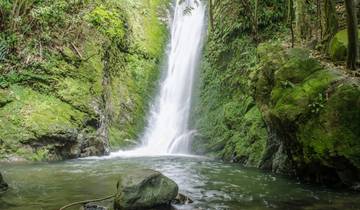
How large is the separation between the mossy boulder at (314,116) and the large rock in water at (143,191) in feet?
8.71

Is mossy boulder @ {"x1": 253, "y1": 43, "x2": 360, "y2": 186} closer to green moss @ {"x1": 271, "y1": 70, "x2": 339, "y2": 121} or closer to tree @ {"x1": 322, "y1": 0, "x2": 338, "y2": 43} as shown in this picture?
green moss @ {"x1": 271, "y1": 70, "x2": 339, "y2": 121}

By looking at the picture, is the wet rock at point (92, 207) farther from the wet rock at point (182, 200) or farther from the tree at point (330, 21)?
the tree at point (330, 21)

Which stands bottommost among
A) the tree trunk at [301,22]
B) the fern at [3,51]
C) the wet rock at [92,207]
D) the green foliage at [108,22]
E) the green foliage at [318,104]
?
the wet rock at [92,207]

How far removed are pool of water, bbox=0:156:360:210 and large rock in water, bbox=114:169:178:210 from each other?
0.31 meters

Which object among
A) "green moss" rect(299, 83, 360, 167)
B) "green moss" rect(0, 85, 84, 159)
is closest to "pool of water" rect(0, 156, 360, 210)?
"green moss" rect(299, 83, 360, 167)

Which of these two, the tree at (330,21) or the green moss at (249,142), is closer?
the tree at (330,21)

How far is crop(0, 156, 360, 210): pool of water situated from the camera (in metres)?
6.57

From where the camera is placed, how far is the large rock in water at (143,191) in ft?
20.1

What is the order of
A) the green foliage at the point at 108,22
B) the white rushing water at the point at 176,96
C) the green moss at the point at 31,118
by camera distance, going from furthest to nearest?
the green foliage at the point at 108,22 < the white rushing water at the point at 176,96 < the green moss at the point at 31,118

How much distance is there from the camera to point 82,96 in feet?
46.2

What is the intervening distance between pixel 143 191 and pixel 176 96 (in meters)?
10.8

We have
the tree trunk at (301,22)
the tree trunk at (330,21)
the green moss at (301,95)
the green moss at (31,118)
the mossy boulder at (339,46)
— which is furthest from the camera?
the green moss at (31,118)

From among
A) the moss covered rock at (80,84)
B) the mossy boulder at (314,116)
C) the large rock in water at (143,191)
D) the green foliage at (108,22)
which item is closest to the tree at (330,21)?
the mossy boulder at (314,116)

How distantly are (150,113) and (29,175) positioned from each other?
24.8 feet
